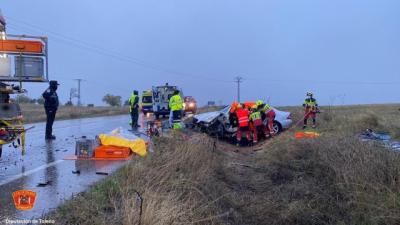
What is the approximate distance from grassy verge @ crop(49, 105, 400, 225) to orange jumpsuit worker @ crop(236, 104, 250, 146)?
6263 millimetres

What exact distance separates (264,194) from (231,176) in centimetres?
122

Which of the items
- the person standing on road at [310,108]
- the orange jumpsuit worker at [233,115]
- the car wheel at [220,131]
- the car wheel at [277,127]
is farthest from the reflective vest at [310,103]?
Answer: the car wheel at [220,131]

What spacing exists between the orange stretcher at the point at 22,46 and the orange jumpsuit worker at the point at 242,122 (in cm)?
754

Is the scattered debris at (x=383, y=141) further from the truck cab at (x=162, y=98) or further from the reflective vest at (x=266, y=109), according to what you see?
the truck cab at (x=162, y=98)

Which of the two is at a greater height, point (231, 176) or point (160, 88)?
point (160, 88)

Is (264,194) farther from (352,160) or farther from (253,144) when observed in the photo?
(253,144)

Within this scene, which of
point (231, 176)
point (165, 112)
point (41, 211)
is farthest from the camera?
point (165, 112)

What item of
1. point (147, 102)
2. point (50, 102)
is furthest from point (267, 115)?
point (147, 102)

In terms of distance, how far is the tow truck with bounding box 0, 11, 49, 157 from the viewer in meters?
9.68

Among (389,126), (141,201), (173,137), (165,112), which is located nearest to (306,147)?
(173,137)

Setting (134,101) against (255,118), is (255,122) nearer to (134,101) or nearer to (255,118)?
(255,118)

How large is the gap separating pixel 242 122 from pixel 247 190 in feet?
25.2

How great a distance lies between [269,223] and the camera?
613cm

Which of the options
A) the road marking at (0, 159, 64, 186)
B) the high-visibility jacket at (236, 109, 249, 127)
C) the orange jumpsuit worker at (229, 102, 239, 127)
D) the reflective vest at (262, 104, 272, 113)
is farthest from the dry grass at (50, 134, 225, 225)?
the reflective vest at (262, 104, 272, 113)
